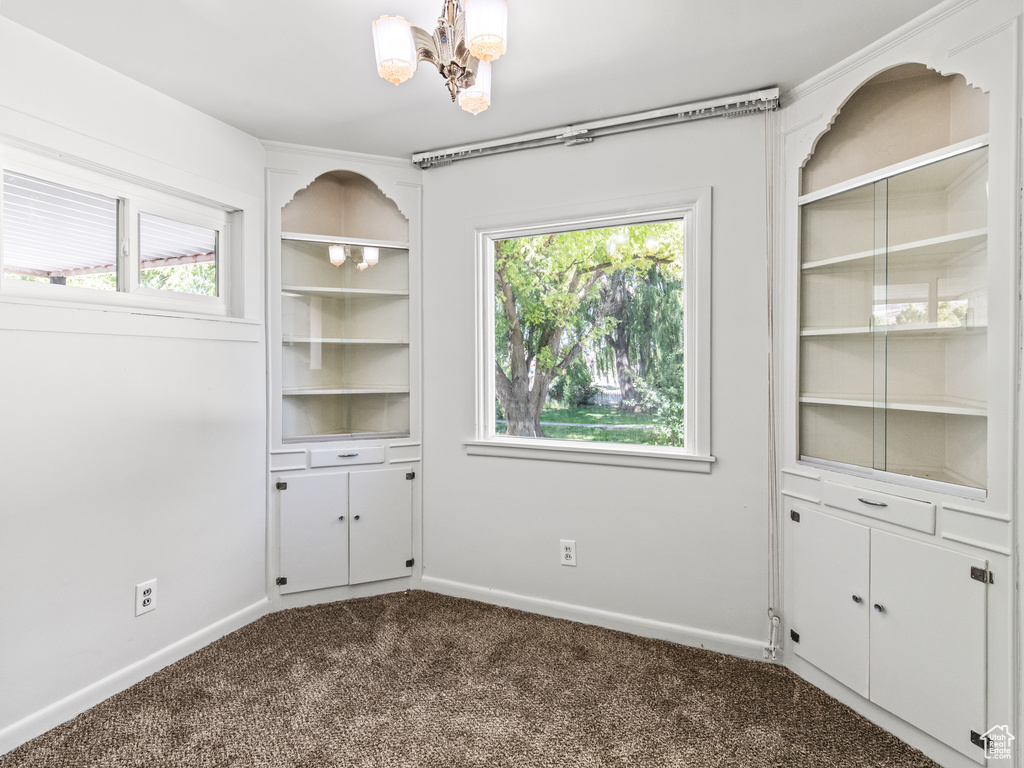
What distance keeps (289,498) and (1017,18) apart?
11.6 ft

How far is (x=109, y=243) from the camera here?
88.7 inches

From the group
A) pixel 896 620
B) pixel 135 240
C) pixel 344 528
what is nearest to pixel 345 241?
pixel 135 240

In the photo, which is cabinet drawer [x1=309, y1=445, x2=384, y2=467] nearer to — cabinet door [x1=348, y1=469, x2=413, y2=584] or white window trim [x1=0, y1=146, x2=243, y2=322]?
cabinet door [x1=348, y1=469, x2=413, y2=584]

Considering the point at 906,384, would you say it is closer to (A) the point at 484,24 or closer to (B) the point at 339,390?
(A) the point at 484,24

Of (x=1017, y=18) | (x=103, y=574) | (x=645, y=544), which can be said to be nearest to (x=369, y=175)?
(x=103, y=574)

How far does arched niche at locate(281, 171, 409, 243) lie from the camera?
317cm

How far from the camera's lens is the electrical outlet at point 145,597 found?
2250 millimetres

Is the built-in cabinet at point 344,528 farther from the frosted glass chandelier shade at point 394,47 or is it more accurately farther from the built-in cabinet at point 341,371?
the frosted glass chandelier shade at point 394,47

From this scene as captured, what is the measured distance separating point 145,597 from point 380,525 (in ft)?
3.77

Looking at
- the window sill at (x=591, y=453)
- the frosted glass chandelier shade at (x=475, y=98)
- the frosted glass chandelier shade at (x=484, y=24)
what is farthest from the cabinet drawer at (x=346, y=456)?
the frosted glass chandelier shade at (x=484, y=24)

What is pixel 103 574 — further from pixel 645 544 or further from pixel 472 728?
pixel 645 544

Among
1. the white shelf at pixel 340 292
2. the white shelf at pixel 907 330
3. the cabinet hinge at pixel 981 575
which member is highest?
the white shelf at pixel 340 292

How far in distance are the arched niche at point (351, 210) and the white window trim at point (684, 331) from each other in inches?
23.8

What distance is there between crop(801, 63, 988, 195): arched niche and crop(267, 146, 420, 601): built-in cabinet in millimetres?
2119
